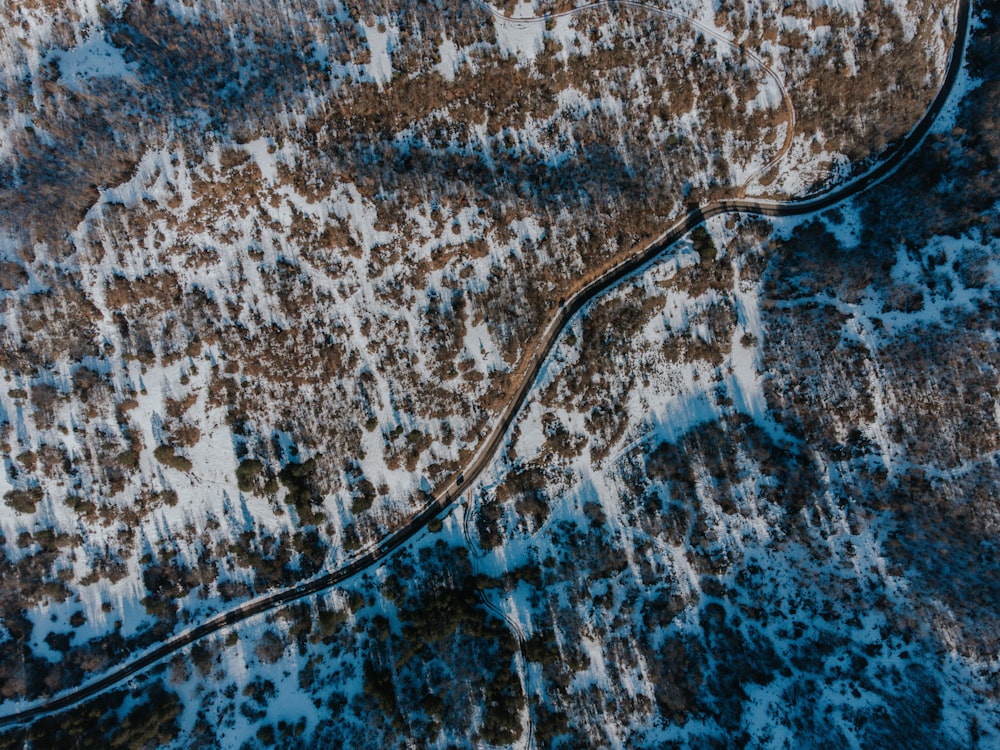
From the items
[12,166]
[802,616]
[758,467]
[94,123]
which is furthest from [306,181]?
[802,616]

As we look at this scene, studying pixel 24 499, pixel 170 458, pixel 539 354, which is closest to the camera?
pixel 24 499

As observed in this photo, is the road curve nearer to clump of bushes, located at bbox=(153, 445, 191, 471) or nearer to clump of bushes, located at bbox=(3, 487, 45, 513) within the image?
clump of bushes, located at bbox=(153, 445, 191, 471)

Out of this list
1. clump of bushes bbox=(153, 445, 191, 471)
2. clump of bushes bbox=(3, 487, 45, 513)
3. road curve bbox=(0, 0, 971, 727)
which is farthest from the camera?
road curve bbox=(0, 0, 971, 727)

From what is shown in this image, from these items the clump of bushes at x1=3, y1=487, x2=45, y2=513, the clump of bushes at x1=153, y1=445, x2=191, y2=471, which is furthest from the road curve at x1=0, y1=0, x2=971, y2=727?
the clump of bushes at x1=3, y1=487, x2=45, y2=513

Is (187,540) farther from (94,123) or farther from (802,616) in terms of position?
(802,616)

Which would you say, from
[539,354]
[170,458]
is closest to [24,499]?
[170,458]

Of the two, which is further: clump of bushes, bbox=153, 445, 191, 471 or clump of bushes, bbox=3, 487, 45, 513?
clump of bushes, bbox=153, 445, 191, 471

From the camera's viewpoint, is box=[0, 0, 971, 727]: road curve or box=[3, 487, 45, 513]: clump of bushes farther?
box=[0, 0, 971, 727]: road curve

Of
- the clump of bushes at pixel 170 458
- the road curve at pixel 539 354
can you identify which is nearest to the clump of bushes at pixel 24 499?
the clump of bushes at pixel 170 458

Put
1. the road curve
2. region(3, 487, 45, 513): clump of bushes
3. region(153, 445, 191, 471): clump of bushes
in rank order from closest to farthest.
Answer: region(3, 487, 45, 513): clump of bushes
region(153, 445, 191, 471): clump of bushes
the road curve

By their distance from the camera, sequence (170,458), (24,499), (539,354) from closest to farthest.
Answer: (24,499), (170,458), (539,354)

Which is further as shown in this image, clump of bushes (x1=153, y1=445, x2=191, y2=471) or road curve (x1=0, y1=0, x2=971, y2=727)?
road curve (x1=0, y1=0, x2=971, y2=727)

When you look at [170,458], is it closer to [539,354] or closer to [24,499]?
[24,499]
